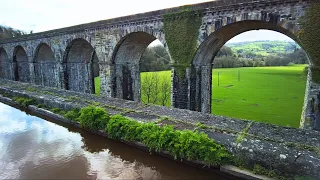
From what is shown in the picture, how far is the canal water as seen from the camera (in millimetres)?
5969

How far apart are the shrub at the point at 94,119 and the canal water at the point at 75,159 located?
362 millimetres

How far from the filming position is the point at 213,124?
24.8ft

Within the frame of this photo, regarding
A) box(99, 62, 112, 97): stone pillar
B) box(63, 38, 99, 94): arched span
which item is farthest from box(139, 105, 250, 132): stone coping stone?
box(63, 38, 99, 94): arched span

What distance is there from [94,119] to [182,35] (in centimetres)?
518

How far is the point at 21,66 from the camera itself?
81.9 feet

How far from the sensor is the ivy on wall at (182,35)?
32.2 feet

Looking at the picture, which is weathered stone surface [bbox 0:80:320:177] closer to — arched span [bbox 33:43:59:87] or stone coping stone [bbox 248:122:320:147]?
stone coping stone [bbox 248:122:320:147]

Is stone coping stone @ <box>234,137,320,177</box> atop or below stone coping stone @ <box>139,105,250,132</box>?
below

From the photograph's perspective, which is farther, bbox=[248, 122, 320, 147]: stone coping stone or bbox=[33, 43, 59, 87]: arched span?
bbox=[33, 43, 59, 87]: arched span

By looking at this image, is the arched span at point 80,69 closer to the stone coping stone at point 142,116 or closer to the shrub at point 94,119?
the shrub at point 94,119

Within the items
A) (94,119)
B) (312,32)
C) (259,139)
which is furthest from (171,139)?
(312,32)

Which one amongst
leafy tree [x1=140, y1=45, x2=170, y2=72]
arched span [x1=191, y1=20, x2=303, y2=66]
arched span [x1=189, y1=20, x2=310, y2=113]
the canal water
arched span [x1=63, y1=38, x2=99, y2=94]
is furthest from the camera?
leafy tree [x1=140, y1=45, x2=170, y2=72]

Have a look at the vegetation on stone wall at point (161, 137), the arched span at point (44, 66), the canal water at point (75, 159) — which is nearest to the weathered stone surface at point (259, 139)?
the vegetation on stone wall at point (161, 137)

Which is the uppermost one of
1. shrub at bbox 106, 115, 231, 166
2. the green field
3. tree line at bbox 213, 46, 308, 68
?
tree line at bbox 213, 46, 308, 68
